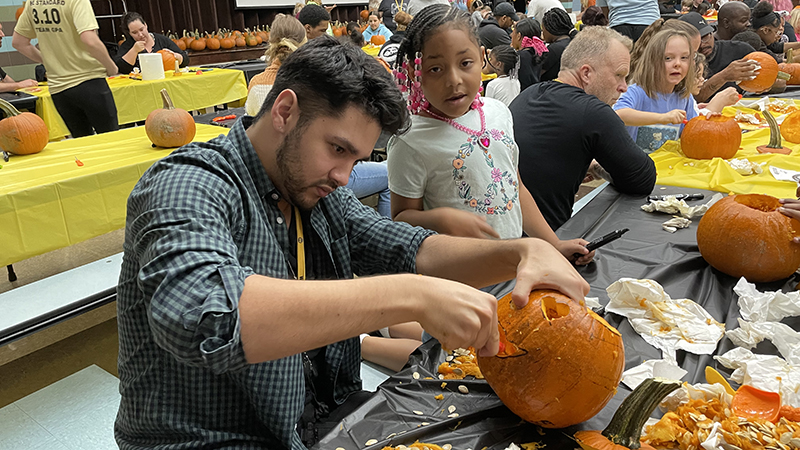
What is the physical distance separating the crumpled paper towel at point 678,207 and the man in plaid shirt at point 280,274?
1.21m

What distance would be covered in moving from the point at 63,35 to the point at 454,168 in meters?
3.64

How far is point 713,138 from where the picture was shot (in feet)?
8.73

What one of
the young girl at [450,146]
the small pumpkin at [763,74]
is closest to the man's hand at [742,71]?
the small pumpkin at [763,74]

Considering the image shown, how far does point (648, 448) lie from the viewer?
93 centimetres

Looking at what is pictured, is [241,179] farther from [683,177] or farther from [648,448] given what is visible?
[683,177]

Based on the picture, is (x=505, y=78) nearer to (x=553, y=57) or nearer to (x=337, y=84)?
(x=553, y=57)

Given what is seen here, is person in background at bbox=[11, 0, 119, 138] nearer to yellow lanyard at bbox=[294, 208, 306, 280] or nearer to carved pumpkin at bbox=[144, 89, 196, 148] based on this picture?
carved pumpkin at bbox=[144, 89, 196, 148]

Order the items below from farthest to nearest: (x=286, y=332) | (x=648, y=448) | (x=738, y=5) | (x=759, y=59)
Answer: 1. (x=738, y=5)
2. (x=759, y=59)
3. (x=648, y=448)
4. (x=286, y=332)

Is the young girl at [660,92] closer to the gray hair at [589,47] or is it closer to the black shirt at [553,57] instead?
the gray hair at [589,47]

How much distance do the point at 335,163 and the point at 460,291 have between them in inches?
15.0

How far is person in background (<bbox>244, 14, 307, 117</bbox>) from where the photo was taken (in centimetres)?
360

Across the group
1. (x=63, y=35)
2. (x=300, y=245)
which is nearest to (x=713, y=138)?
(x=300, y=245)

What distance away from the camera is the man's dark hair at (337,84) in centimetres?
103

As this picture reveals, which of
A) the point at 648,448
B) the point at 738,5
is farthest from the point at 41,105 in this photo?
the point at 738,5
